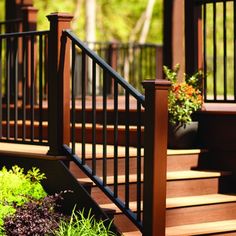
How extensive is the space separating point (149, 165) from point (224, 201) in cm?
139

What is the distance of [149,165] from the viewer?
23.6 feet

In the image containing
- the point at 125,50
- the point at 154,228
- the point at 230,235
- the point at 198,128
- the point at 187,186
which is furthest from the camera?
the point at 125,50

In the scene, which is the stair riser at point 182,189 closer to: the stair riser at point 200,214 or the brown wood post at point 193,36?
the stair riser at point 200,214

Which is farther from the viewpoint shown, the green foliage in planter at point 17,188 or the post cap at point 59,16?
the post cap at point 59,16

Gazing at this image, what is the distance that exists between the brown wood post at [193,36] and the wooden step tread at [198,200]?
1461 mm

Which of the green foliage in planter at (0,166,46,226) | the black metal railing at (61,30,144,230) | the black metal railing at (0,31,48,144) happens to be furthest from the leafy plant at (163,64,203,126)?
the green foliage in planter at (0,166,46,226)

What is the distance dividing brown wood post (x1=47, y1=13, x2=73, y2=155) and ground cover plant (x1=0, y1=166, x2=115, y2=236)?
36cm

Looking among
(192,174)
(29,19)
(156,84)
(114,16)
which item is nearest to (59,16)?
(156,84)

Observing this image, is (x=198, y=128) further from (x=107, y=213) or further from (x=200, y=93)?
(x=107, y=213)

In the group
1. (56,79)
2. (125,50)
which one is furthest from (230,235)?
(125,50)

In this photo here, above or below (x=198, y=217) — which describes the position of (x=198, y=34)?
above

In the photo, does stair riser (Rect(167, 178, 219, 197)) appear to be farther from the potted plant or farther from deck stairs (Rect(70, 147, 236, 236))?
the potted plant

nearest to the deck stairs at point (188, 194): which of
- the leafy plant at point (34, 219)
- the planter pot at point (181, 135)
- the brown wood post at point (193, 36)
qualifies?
the planter pot at point (181, 135)

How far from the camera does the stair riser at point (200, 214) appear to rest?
7992 millimetres
